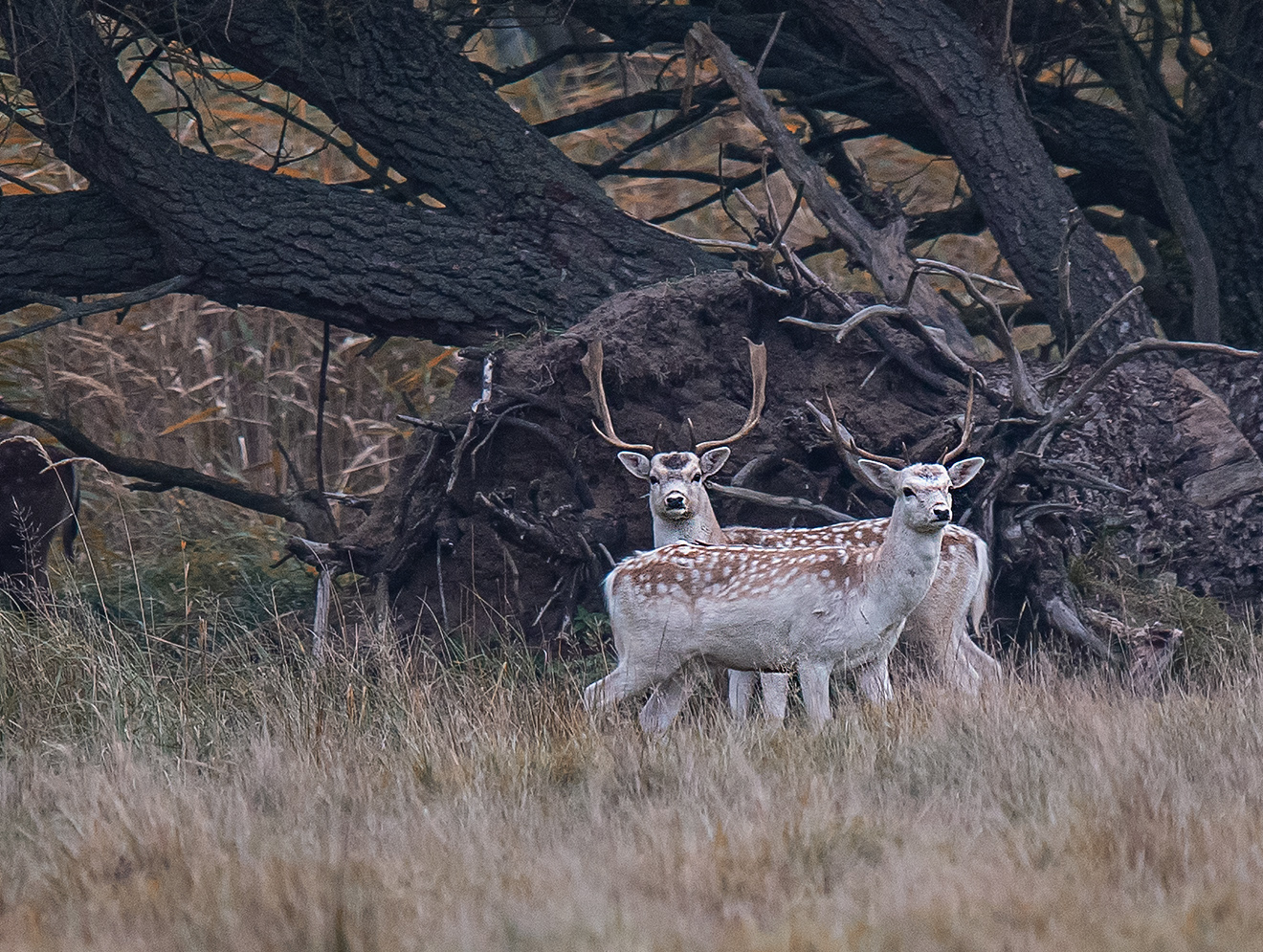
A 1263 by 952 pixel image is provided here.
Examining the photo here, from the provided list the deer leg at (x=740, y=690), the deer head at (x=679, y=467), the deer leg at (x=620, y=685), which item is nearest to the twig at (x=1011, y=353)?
the deer head at (x=679, y=467)

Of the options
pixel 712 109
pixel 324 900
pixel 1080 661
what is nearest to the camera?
pixel 324 900

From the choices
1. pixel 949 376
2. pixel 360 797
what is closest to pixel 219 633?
pixel 360 797

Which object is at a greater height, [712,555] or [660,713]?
[712,555]

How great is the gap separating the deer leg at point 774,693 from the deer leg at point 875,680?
0.33m

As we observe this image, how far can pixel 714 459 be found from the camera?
676 centimetres

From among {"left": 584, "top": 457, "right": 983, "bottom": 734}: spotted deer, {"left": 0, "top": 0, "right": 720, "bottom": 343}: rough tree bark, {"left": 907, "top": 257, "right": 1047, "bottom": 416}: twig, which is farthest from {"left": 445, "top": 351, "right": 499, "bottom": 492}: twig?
{"left": 907, "top": 257, "right": 1047, "bottom": 416}: twig

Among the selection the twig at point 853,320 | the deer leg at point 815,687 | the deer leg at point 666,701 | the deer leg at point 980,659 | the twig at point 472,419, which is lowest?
the deer leg at point 980,659

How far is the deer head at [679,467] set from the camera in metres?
6.59

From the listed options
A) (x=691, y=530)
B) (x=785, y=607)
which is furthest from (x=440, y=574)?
(x=785, y=607)

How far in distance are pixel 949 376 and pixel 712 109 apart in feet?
11.2

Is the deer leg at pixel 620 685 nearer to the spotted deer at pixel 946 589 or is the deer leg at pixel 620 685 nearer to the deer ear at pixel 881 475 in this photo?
the spotted deer at pixel 946 589

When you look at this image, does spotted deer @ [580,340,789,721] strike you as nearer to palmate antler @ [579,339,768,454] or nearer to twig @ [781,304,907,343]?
palmate antler @ [579,339,768,454]

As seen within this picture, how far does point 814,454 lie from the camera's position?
24.0ft

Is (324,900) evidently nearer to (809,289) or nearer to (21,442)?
(809,289)
